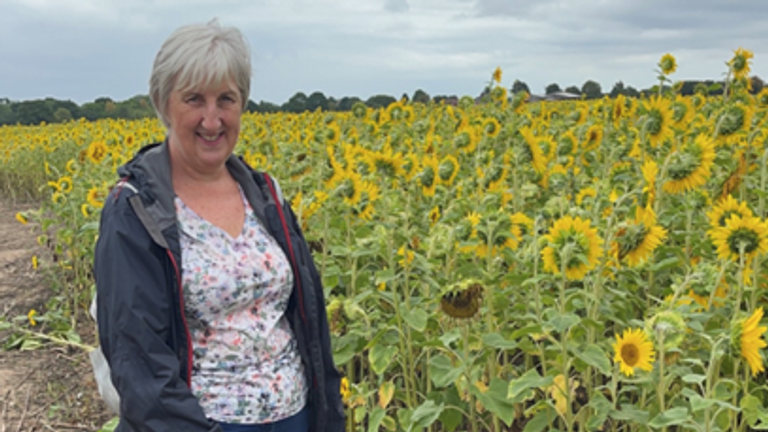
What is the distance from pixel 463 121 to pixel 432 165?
2.71m

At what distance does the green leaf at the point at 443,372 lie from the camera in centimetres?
229

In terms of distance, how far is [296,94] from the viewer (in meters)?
15.2

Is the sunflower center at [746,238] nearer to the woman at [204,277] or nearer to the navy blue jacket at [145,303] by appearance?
the woman at [204,277]

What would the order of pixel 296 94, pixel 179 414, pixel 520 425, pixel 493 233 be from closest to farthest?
pixel 179 414 < pixel 493 233 < pixel 520 425 < pixel 296 94

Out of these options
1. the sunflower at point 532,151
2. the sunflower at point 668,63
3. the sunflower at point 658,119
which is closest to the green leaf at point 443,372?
the sunflower at point 532,151

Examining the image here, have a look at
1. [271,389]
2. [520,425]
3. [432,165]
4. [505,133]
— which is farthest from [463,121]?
[271,389]

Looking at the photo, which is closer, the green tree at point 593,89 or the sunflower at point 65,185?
the sunflower at point 65,185

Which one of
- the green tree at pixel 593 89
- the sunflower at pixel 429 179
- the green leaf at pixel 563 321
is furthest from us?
the green tree at pixel 593 89

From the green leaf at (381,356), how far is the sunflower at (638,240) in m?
0.78

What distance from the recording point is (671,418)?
1.93 meters

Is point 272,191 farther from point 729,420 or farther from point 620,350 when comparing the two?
point 729,420

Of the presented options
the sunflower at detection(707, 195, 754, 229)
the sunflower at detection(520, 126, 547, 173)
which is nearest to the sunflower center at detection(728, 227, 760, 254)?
the sunflower at detection(707, 195, 754, 229)

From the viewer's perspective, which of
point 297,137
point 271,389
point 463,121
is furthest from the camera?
point 297,137

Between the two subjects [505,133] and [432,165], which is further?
[505,133]
